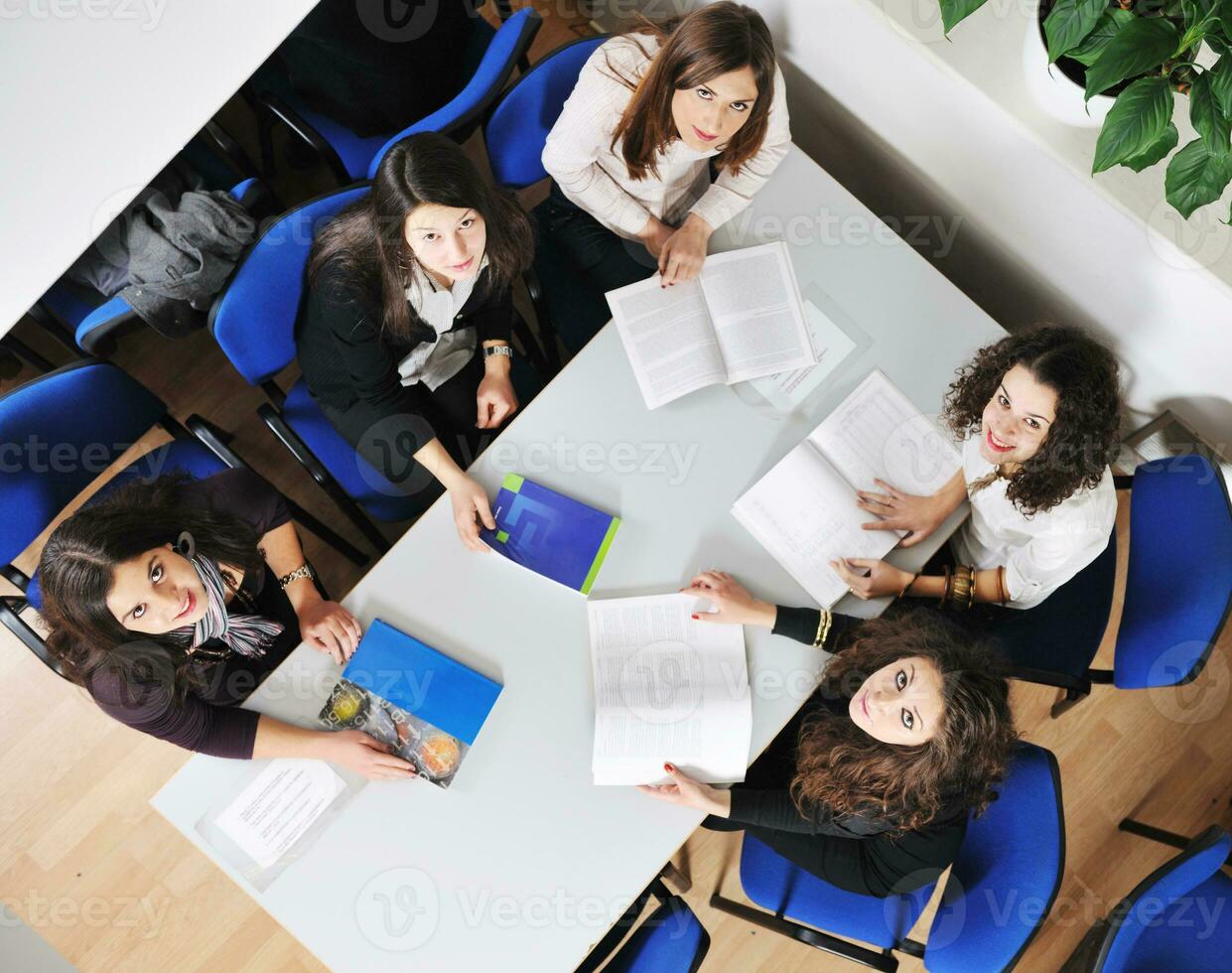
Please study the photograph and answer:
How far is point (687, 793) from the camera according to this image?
1568 mm

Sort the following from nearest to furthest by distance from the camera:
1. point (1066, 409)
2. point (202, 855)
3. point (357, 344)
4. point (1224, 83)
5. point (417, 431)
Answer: point (1224, 83)
point (1066, 409)
point (357, 344)
point (417, 431)
point (202, 855)

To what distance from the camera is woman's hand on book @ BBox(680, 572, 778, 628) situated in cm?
164

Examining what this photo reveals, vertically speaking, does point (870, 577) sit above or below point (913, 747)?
above

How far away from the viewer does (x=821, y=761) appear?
165cm

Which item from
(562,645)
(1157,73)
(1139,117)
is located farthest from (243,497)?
(1157,73)

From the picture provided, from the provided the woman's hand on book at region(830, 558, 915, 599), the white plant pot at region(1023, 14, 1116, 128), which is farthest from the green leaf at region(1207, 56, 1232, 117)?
the woman's hand on book at region(830, 558, 915, 599)

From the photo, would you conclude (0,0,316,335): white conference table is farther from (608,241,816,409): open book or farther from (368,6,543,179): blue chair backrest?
(608,241,816,409): open book

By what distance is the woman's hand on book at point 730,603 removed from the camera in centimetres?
164

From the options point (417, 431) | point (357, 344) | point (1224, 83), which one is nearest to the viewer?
point (1224, 83)

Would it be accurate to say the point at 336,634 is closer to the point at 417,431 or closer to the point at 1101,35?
the point at 417,431

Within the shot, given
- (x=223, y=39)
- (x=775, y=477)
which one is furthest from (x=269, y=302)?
(x=775, y=477)

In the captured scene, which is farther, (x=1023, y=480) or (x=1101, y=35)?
(x=1023, y=480)

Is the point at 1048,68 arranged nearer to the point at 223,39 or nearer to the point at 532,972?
the point at 223,39

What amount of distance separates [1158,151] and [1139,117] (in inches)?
4.4
